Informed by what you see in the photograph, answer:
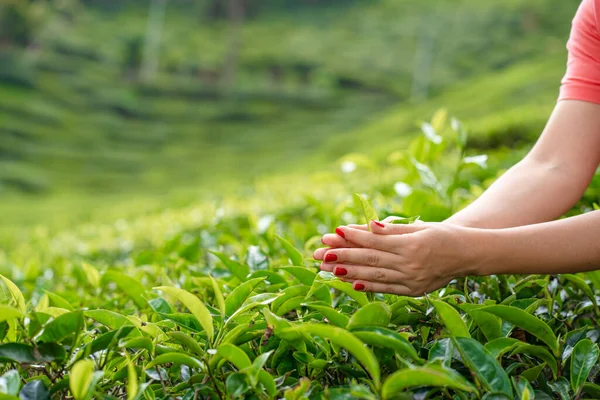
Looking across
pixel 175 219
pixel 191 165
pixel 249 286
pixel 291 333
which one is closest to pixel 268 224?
pixel 249 286

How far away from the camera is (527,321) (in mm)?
987

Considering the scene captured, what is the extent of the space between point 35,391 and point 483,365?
60cm

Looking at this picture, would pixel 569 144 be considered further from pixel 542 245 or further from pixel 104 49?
pixel 104 49

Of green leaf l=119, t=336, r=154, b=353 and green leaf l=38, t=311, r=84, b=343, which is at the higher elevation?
green leaf l=38, t=311, r=84, b=343

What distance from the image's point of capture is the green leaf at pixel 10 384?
0.82m

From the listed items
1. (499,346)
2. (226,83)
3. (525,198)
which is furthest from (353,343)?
(226,83)

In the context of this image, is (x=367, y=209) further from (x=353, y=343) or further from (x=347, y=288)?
(x=353, y=343)

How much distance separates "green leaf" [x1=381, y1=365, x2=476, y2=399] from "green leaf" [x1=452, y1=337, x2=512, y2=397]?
0.08 metres

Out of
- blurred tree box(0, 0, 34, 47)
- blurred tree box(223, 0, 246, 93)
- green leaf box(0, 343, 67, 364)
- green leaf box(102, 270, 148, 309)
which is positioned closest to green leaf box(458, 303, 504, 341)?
green leaf box(0, 343, 67, 364)

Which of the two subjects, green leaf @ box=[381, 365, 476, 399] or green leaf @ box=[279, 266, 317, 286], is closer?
green leaf @ box=[381, 365, 476, 399]

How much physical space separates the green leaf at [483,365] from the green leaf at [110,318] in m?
0.52

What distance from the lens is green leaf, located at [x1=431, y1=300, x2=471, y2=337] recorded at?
3.02 ft

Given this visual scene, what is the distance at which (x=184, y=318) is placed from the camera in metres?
1.08

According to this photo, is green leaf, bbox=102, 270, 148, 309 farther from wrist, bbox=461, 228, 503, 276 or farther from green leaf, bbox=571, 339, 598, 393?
green leaf, bbox=571, 339, 598, 393
